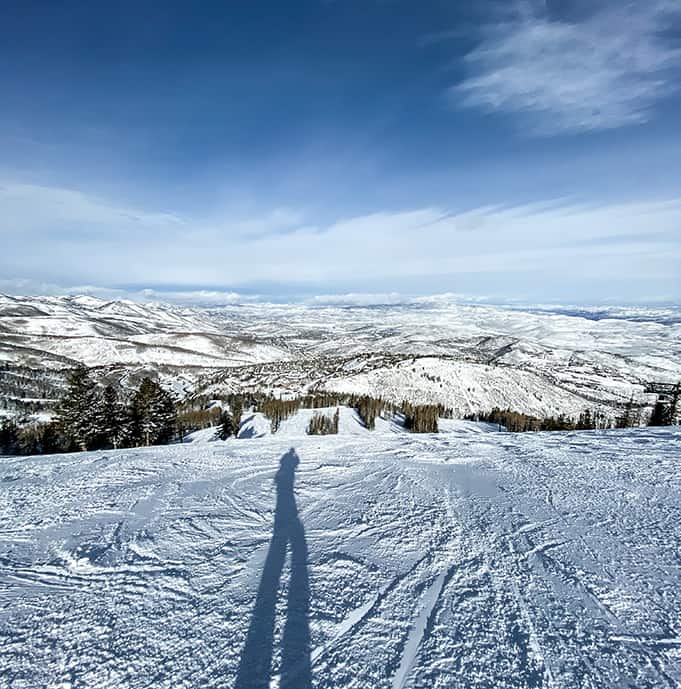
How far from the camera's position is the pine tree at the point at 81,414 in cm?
2947

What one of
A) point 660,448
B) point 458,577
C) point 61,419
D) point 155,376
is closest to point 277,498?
point 458,577

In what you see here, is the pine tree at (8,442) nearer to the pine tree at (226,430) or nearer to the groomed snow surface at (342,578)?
the pine tree at (226,430)

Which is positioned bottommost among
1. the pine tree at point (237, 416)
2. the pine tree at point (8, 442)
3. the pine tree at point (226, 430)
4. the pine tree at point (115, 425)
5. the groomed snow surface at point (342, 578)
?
the pine tree at point (8, 442)

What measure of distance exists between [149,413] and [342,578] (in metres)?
29.5

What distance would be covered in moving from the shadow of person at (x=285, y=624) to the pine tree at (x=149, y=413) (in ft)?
88.6

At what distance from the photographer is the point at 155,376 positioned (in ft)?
567

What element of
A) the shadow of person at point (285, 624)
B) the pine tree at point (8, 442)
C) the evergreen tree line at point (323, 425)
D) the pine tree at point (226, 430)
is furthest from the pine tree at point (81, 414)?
the shadow of person at point (285, 624)

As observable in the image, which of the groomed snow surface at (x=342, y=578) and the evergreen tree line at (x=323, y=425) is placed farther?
the evergreen tree line at (x=323, y=425)

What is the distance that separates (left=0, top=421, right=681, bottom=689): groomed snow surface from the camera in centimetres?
389

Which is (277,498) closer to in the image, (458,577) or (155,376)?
(458,577)

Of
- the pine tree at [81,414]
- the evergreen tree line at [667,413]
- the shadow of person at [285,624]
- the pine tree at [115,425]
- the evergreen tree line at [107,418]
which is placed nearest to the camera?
the shadow of person at [285,624]

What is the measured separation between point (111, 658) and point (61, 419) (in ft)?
122

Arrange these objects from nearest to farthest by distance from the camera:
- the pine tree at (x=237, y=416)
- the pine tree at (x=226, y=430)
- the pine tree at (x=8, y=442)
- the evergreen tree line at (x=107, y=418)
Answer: the evergreen tree line at (x=107, y=418) → the pine tree at (x=226, y=430) → the pine tree at (x=237, y=416) → the pine tree at (x=8, y=442)

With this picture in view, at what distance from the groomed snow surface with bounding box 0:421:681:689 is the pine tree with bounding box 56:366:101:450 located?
22.6 meters
